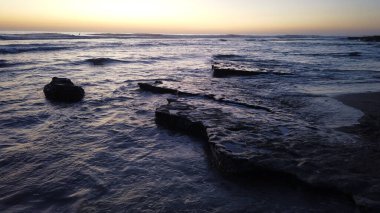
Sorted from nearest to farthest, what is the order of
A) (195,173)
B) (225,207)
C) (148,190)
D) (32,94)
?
1. (225,207)
2. (148,190)
3. (195,173)
4. (32,94)

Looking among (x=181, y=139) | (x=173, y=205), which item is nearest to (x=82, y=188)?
(x=173, y=205)

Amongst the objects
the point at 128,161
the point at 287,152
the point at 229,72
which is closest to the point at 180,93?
the point at 128,161

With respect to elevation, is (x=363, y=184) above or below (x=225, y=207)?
above

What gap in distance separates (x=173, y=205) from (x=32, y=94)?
8024mm

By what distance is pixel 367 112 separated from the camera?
6527mm

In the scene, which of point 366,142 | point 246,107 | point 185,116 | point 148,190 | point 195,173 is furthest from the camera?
point 246,107

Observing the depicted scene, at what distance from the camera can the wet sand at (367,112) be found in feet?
16.6

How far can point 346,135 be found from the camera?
4.97m

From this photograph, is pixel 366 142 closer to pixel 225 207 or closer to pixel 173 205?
pixel 225 207

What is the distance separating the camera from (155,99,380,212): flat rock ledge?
11.1 feet

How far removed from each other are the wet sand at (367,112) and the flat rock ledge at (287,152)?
580 millimetres

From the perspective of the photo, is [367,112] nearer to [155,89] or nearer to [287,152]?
[287,152]

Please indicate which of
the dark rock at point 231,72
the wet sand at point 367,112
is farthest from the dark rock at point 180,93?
the dark rock at point 231,72

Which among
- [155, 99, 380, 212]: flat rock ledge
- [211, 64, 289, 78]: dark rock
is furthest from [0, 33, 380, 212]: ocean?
[211, 64, 289, 78]: dark rock
